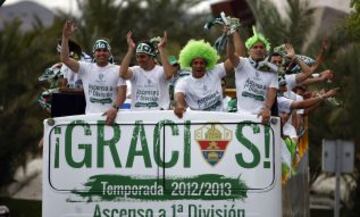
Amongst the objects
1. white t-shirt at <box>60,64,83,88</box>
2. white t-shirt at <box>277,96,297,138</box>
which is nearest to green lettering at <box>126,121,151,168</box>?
white t-shirt at <box>60,64,83,88</box>

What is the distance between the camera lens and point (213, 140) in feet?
32.0

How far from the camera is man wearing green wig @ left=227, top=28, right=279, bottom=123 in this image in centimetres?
1049

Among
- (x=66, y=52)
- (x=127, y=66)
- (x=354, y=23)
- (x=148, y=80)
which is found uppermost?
(x=354, y=23)

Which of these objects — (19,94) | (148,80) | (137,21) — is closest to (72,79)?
(148,80)

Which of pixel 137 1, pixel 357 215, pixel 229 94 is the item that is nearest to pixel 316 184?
pixel 357 215

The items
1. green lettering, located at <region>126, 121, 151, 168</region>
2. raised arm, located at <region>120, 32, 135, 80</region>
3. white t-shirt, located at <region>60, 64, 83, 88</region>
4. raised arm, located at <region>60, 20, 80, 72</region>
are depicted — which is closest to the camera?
green lettering, located at <region>126, 121, 151, 168</region>

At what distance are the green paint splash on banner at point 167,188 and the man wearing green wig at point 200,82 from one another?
94 cm

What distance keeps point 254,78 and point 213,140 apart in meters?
1.07

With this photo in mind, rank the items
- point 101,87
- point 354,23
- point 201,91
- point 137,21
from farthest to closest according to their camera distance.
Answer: point 137,21
point 354,23
point 101,87
point 201,91

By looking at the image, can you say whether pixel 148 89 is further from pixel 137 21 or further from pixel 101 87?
pixel 137 21

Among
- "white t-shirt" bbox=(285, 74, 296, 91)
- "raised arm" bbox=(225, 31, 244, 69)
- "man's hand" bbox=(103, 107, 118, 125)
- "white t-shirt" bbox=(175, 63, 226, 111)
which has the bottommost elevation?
"man's hand" bbox=(103, 107, 118, 125)

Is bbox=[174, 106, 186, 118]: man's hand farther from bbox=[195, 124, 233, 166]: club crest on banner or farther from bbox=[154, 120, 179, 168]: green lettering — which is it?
bbox=[195, 124, 233, 166]: club crest on banner

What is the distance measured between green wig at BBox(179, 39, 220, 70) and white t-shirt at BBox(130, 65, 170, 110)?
0.39 meters

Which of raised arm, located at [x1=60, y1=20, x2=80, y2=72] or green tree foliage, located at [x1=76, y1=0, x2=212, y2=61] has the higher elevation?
green tree foliage, located at [x1=76, y1=0, x2=212, y2=61]
